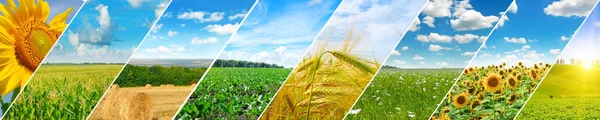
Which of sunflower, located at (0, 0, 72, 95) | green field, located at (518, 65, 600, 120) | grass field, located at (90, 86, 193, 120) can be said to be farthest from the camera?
green field, located at (518, 65, 600, 120)

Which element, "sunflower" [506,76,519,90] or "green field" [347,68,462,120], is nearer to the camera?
"green field" [347,68,462,120]

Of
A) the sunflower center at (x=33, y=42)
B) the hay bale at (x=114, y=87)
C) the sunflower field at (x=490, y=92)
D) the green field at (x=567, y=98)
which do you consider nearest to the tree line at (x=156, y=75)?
the hay bale at (x=114, y=87)

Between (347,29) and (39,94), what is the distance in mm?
3289

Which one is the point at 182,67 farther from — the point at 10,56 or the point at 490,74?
the point at 490,74

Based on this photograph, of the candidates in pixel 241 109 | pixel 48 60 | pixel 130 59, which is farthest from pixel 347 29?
pixel 48 60

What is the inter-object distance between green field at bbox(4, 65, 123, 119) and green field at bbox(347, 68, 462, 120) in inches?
97.9

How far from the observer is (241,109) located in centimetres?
721

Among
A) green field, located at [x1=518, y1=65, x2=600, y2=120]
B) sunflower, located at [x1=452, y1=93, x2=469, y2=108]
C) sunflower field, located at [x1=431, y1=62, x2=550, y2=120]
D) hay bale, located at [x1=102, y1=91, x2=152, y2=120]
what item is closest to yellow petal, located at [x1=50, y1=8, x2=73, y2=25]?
hay bale, located at [x1=102, y1=91, x2=152, y2=120]

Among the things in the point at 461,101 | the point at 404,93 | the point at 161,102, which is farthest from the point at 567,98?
the point at 161,102

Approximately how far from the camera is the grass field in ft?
22.4

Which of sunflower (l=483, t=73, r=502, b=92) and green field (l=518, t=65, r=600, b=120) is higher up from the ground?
sunflower (l=483, t=73, r=502, b=92)

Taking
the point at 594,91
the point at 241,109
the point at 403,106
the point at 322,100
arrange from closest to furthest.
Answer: the point at 322,100
the point at 403,106
the point at 241,109
the point at 594,91

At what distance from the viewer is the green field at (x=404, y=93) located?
21.6ft

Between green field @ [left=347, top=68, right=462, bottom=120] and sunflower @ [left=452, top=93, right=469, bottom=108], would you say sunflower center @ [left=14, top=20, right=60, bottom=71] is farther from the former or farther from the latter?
sunflower @ [left=452, top=93, right=469, bottom=108]
